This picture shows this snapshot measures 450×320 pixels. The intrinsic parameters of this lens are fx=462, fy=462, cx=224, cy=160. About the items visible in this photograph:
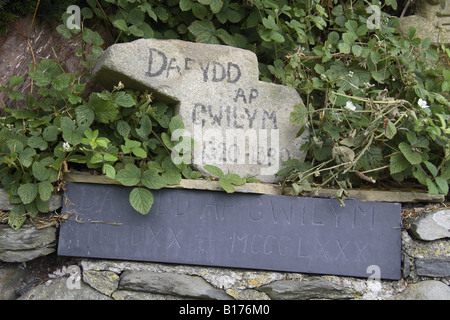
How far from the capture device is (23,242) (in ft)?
7.28

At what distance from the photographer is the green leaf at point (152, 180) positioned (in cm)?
221

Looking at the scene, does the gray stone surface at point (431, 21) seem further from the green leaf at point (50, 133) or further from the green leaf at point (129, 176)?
the green leaf at point (50, 133)

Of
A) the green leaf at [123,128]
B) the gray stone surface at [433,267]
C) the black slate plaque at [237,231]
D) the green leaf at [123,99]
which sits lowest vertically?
the gray stone surface at [433,267]

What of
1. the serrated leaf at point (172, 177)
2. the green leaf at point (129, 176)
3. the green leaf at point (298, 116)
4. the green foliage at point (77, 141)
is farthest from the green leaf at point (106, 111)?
the green leaf at point (298, 116)

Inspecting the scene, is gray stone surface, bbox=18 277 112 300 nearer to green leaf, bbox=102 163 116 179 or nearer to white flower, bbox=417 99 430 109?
green leaf, bbox=102 163 116 179

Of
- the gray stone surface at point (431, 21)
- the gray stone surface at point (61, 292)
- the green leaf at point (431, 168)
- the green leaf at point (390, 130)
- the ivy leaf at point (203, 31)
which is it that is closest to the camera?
the gray stone surface at point (61, 292)

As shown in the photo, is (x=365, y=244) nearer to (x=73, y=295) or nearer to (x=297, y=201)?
(x=297, y=201)

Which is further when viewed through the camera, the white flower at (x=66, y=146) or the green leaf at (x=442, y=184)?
the green leaf at (x=442, y=184)

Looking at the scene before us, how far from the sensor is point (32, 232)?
223cm

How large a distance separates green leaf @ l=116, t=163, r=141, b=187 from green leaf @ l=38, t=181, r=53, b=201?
328 millimetres

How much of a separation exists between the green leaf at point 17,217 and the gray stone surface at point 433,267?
195 cm

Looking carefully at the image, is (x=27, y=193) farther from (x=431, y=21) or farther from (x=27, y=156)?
(x=431, y=21)

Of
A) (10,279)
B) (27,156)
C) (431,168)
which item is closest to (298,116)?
(431,168)

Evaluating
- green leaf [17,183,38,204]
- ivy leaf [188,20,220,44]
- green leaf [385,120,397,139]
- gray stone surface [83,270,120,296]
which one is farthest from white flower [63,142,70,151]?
green leaf [385,120,397,139]
